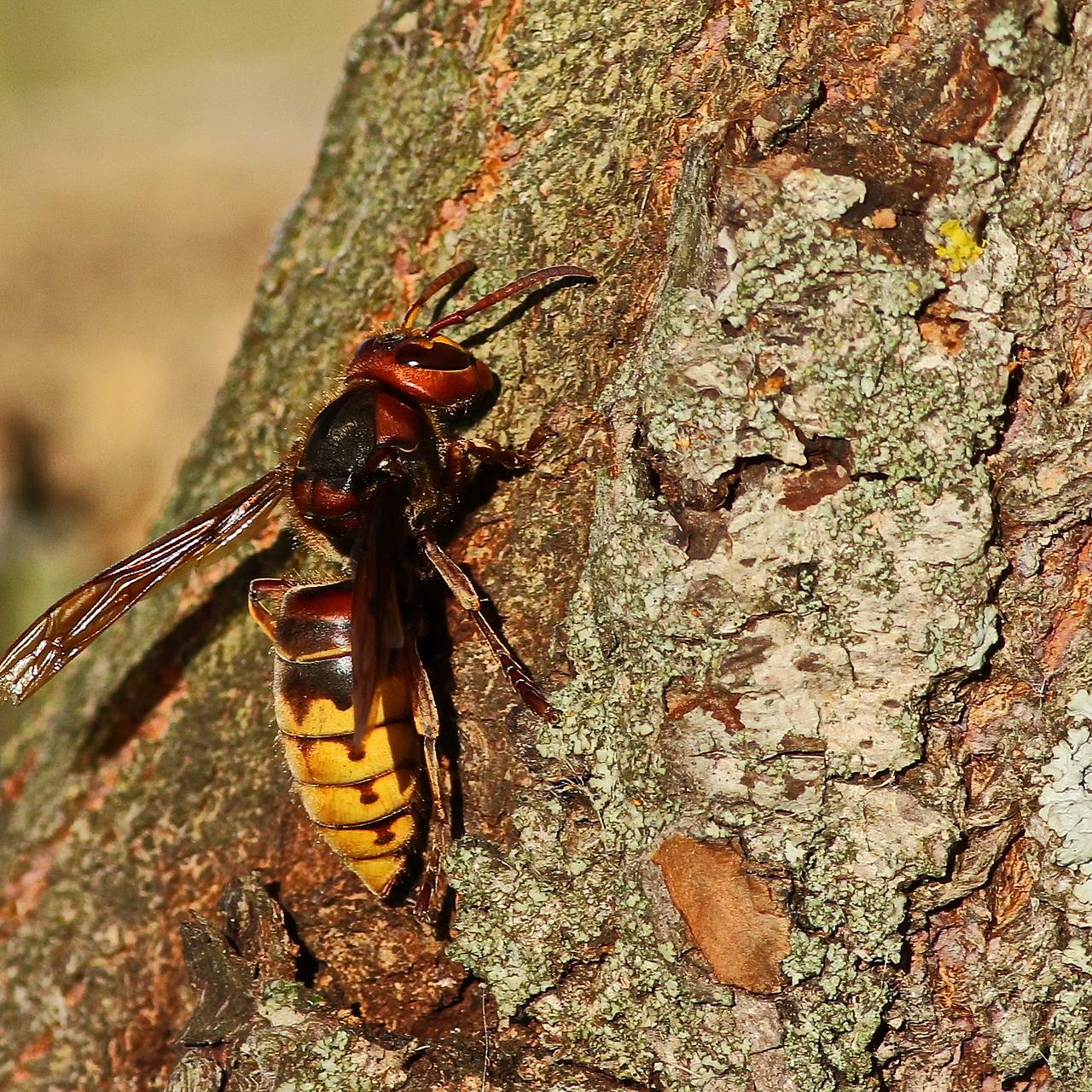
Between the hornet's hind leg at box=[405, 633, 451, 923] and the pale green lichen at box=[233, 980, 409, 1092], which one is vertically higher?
the hornet's hind leg at box=[405, 633, 451, 923]

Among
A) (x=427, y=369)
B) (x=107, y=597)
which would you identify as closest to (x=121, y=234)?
(x=107, y=597)

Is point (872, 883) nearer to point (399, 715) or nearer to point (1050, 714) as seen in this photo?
point (1050, 714)

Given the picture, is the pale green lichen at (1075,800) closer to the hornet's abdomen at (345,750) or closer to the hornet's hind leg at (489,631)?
the hornet's hind leg at (489,631)

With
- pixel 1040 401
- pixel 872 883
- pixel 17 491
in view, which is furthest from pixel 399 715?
pixel 17 491

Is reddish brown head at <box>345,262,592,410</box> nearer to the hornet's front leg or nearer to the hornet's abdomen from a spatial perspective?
the hornet's front leg

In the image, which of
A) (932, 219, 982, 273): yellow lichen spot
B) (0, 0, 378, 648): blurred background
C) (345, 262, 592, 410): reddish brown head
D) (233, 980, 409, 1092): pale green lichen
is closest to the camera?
(932, 219, 982, 273): yellow lichen spot

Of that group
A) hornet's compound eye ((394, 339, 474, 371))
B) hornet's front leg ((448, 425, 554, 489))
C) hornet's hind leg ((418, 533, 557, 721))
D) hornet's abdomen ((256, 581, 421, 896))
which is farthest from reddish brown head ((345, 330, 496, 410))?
hornet's abdomen ((256, 581, 421, 896))

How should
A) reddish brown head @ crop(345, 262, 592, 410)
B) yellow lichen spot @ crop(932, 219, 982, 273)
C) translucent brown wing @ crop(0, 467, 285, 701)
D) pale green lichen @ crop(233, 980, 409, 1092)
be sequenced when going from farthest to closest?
translucent brown wing @ crop(0, 467, 285, 701)
reddish brown head @ crop(345, 262, 592, 410)
pale green lichen @ crop(233, 980, 409, 1092)
yellow lichen spot @ crop(932, 219, 982, 273)
